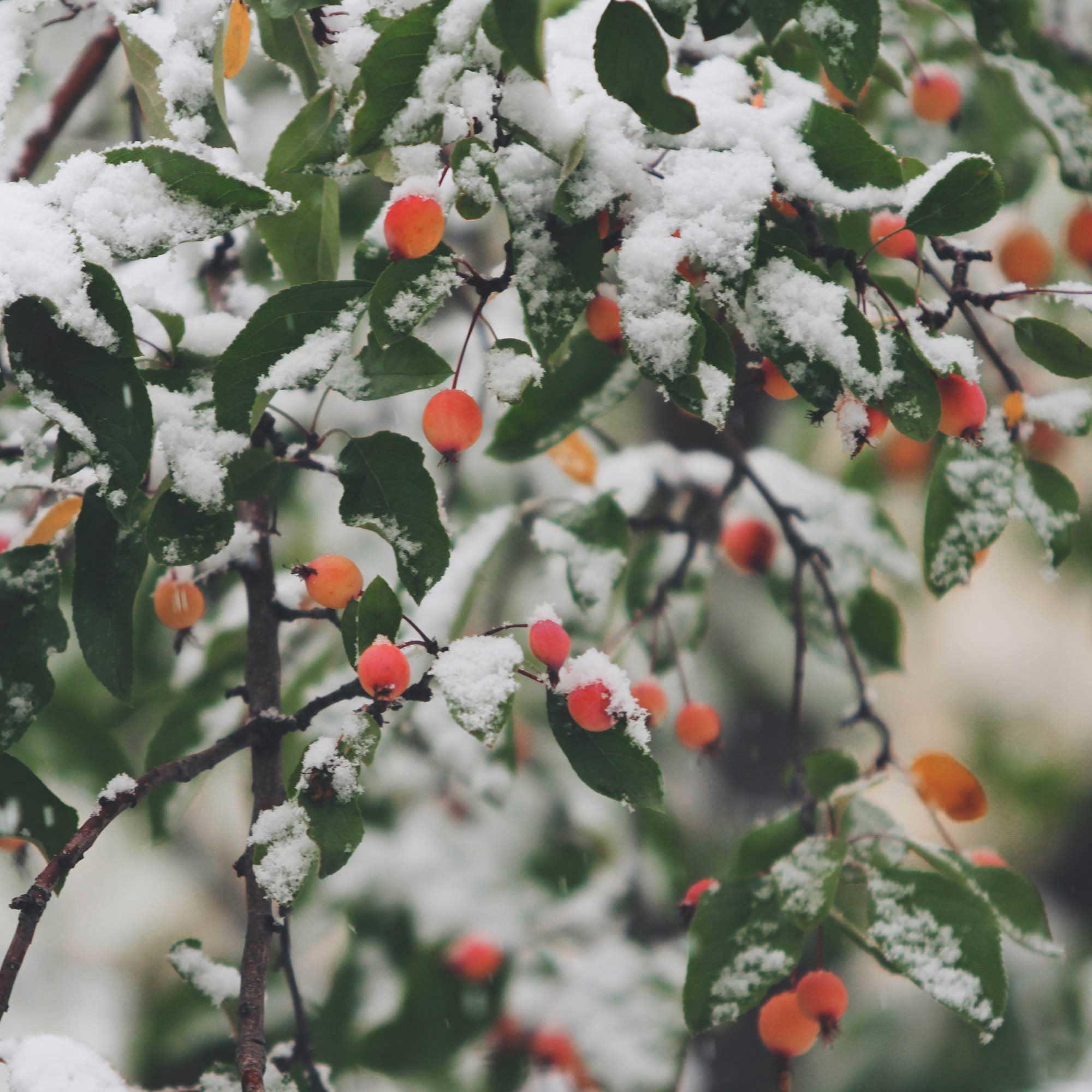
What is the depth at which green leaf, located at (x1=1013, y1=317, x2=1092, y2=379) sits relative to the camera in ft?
2.63

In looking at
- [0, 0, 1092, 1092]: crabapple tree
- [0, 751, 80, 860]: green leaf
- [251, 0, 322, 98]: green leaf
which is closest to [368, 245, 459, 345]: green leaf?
[0, 0, 1092, 1092]: crabapple tree

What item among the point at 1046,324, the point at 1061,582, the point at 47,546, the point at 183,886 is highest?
the point at 1046,324

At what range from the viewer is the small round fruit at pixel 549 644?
812mm

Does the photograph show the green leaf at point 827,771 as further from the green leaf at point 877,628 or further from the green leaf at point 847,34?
the green leaf at point 847,34

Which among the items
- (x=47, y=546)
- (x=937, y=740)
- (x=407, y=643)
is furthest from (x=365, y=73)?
(x=937, y=740)

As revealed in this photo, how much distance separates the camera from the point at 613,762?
75 cm

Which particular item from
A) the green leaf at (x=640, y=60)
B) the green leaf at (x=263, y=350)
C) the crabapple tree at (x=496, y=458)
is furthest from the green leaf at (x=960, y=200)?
the green leaf at (x=263, y=350)

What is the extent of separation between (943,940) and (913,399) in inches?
18.3

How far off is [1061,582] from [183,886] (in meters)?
2.42

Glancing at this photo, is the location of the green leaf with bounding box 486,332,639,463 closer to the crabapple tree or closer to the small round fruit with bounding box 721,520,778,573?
the crabapple tree

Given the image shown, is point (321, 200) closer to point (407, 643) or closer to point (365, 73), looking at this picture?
point (365, 73)

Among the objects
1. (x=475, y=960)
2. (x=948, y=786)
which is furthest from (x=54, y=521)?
(x=475, y=960)

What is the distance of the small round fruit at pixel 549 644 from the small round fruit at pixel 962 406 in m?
0.35

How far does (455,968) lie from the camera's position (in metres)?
1.74
